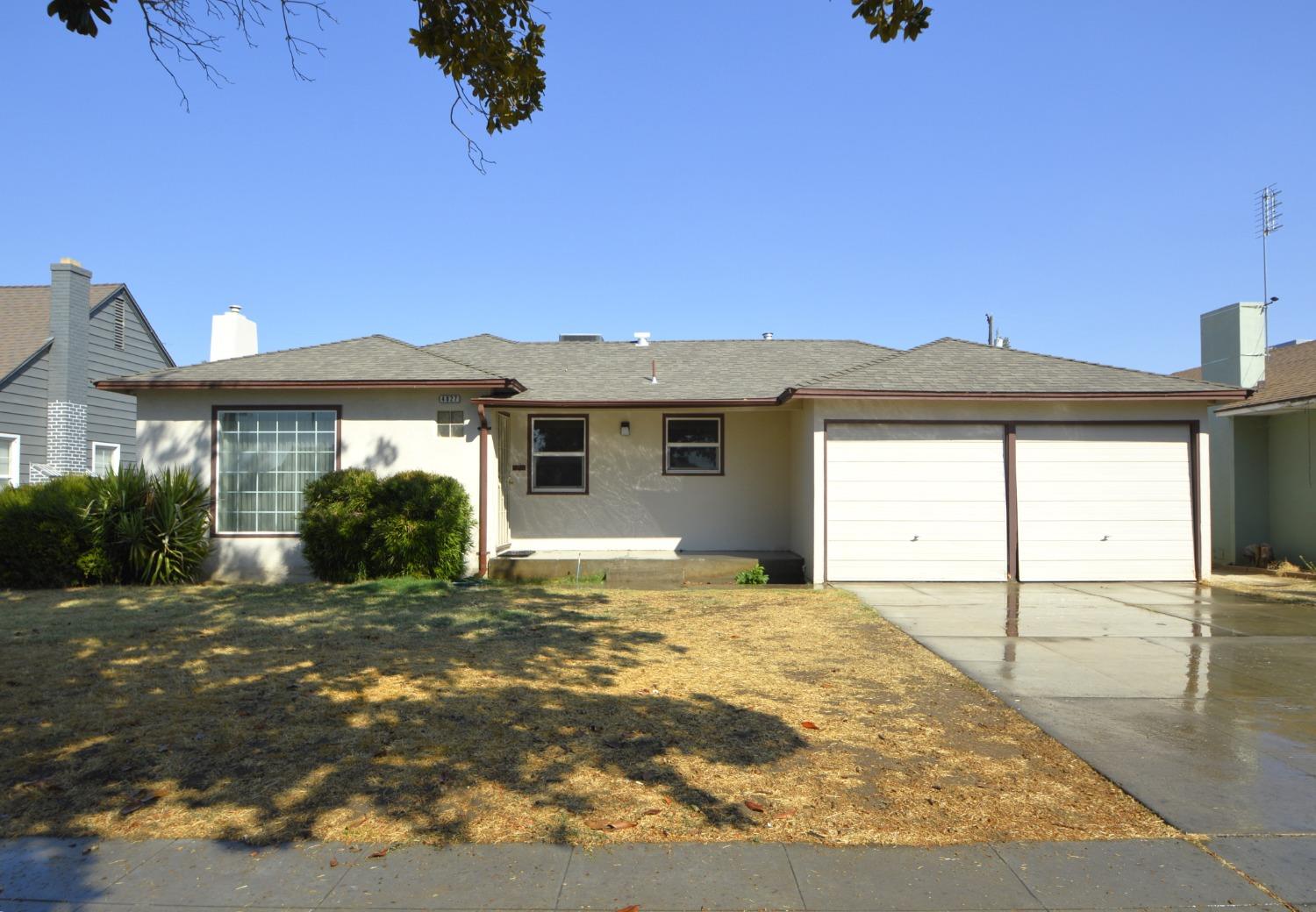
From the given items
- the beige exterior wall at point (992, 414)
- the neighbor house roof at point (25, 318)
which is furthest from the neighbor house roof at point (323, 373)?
the neighbor house roof at point (25, 318)

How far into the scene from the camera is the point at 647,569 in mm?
12711

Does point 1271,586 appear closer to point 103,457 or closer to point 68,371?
point 68,371

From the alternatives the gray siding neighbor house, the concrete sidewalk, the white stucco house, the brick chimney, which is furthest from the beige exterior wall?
the brick chimney

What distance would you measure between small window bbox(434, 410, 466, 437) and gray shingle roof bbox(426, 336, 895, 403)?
1185 mm

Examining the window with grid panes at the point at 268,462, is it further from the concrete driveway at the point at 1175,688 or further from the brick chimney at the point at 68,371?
the concrete driveway at the point at 1175,688

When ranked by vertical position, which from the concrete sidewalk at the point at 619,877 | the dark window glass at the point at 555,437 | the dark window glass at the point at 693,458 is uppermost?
the dark window glass at the point at 555,437

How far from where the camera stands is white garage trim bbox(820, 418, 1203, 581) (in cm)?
1238

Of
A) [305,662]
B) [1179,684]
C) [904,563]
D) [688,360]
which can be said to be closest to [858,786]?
[1179,684]

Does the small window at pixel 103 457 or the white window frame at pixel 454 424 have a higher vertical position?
the white window frame at pixel 454 424

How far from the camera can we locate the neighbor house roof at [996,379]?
12.0m

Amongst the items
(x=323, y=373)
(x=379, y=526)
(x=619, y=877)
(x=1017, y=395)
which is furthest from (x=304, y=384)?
(x=619, y=877)

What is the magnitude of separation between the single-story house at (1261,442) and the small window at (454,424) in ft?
41.1

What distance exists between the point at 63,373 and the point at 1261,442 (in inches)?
937

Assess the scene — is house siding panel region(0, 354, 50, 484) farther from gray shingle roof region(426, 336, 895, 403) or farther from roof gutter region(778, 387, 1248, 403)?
roof gutter region(778, 387, 1248, 403)
